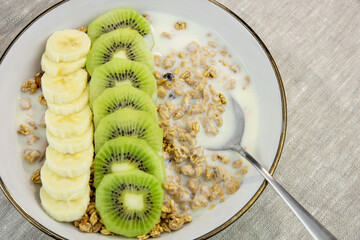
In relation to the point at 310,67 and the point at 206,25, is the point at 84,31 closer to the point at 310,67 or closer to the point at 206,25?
the point at 206,25

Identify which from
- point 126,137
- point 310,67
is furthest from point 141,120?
point 310,67

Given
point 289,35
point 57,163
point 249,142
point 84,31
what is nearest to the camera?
point 57,163

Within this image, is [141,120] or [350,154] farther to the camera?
[350,154]

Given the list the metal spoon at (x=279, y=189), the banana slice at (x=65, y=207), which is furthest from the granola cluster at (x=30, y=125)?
the metal spoon at (x=279, y=189)

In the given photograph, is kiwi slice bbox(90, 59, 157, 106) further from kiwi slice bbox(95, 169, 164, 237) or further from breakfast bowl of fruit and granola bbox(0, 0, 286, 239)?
kiwi slice bbox(95, 169, 164, 237)

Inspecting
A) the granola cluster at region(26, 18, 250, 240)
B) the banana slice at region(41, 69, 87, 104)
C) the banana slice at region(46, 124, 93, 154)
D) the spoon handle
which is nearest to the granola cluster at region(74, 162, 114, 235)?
the granola cluster at region(26, 18, 250, 240)
